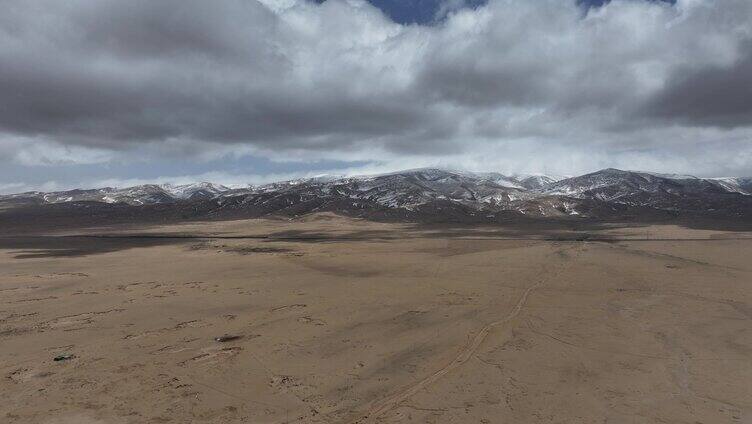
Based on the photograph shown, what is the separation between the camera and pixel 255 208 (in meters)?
126

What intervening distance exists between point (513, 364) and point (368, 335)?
4.94m

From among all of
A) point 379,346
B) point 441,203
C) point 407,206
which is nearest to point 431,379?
point 379,346

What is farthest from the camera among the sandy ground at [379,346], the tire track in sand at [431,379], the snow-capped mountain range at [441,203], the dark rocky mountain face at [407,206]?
the snow-capped mountain range at [441,203]

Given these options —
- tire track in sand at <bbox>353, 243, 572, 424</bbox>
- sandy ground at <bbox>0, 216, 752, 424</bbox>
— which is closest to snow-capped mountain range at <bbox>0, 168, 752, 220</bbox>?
sandy ground at <bbox>0, 216, 752, 424</bbox>

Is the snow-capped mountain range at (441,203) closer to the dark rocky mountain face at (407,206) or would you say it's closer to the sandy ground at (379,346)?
the dark rocky mountain face at (407,206)

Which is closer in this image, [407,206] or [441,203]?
[407,206]

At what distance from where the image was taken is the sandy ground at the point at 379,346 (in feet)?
34.5

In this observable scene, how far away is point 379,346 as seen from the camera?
14.6 metres

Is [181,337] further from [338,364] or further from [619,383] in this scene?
[619,383]

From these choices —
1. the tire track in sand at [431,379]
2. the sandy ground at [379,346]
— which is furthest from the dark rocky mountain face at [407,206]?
the tire track in sand at [431,379]

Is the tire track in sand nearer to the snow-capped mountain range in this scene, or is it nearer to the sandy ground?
the sandy ground

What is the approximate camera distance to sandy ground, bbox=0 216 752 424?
10.5 meters

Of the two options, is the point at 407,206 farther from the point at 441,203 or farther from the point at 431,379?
the point at 431,379

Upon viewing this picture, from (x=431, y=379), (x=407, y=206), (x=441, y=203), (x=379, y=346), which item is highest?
(x=441, y=203)
